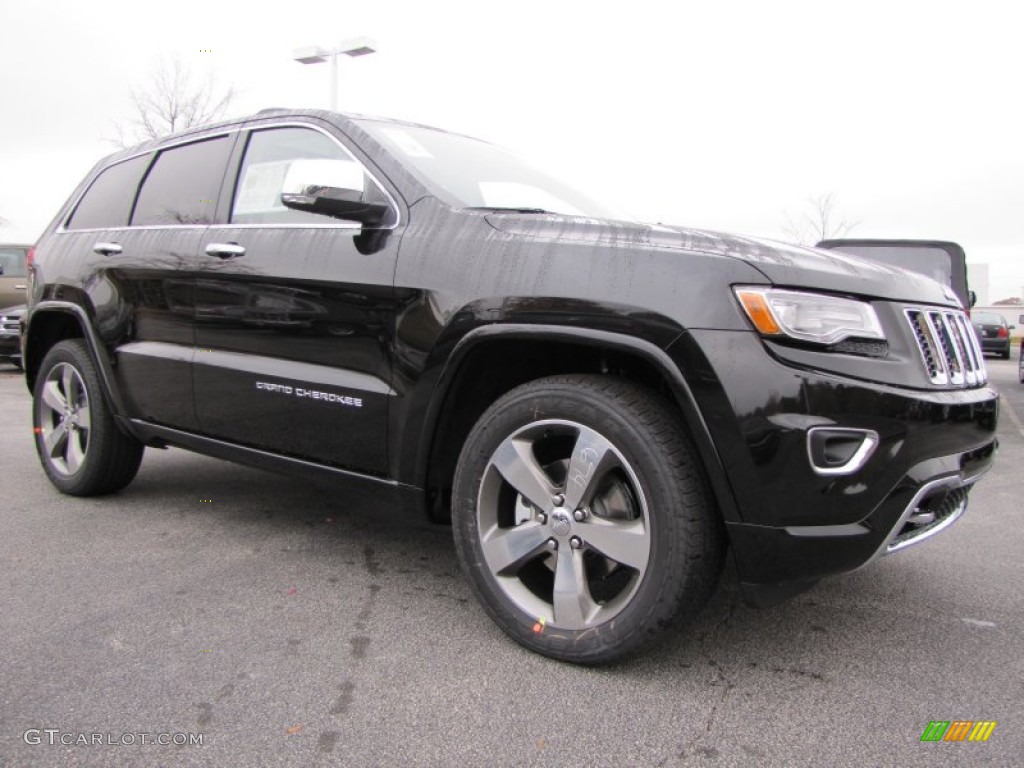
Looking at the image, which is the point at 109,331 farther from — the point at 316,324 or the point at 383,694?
the point at 383,694

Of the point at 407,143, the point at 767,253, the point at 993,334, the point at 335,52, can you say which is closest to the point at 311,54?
the point at 335,52

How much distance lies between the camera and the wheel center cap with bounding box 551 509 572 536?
7.64ft

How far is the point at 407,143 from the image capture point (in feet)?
10.1

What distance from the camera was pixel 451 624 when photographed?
267 cm

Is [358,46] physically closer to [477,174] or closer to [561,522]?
[477,174]

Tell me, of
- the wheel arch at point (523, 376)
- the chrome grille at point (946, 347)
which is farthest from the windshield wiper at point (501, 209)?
the chrome grille at point (946, 347)

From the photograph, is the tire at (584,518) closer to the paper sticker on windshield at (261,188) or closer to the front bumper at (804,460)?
the front bumper at (804,460)

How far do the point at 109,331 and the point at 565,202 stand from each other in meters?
2.24

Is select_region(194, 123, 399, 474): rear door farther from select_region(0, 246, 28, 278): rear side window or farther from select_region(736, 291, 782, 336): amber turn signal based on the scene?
select_region(0, 246, 28, 278): rear side window

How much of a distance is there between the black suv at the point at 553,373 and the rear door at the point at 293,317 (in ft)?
0.04

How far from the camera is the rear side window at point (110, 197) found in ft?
13.4

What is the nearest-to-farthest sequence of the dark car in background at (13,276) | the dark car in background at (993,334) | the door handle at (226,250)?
the door handle at (226,250)
the dark car in background at (13,276)
the dark car in background at (993,334)

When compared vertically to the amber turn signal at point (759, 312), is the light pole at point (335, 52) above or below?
above

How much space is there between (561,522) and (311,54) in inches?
497
